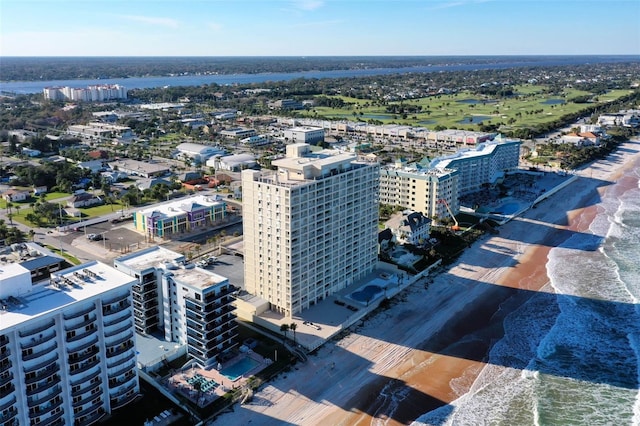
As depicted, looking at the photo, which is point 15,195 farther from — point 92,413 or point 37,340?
point 37,340

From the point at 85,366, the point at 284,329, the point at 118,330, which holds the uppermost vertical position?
the point at 118,330

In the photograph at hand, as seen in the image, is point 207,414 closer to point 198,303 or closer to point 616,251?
point 198,303

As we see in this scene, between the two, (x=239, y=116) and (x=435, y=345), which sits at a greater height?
(x=239, y=116)

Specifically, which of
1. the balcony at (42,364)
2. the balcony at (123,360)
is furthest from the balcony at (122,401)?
the balcony at (42,364)

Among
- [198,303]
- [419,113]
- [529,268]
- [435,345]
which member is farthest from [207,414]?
[419,113]

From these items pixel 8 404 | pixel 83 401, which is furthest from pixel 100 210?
pixel 8 404

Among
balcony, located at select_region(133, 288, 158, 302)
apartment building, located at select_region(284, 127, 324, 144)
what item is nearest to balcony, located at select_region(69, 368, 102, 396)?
balcony, located at select_region(133, 288, 158, 302)

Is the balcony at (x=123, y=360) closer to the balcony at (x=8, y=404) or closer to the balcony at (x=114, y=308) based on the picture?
the balcony at (x=114, y=308)
